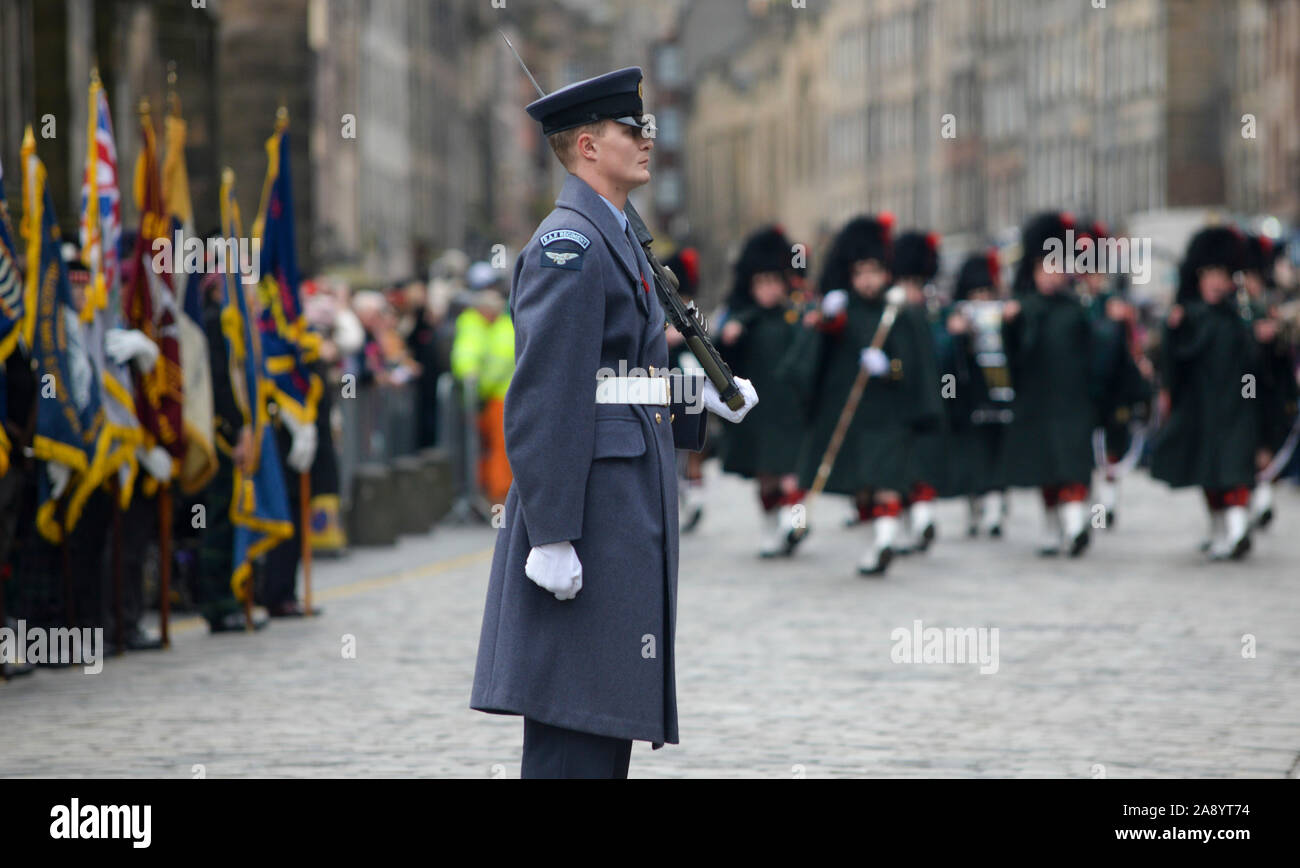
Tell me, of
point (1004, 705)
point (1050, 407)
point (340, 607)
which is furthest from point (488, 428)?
point (1004, 705)

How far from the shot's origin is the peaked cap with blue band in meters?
6.16

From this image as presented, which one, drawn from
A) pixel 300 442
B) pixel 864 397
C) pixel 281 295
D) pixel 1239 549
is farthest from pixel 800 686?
pixel 1239 549

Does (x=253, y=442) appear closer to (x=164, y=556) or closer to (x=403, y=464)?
(x=164, y=556)

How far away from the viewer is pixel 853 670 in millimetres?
11789

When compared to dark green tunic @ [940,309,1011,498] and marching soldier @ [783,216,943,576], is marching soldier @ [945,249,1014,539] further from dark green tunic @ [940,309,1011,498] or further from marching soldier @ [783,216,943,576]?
marching soldier @ [783,216,943,576]

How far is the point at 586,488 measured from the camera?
6.10m

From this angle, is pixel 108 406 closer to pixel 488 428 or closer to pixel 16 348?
pixel 16 348

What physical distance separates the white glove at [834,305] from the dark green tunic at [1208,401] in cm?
A: 260

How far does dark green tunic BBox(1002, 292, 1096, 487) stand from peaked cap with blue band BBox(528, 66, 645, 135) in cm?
1232

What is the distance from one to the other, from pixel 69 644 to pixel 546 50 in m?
107

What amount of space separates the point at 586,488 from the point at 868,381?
36.9ft

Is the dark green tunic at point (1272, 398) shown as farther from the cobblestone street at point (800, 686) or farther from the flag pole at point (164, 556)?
the flag pole at point (164, 556)

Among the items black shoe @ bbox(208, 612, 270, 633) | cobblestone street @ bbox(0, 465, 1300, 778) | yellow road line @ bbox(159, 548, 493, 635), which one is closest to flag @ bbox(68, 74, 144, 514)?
cobblestone street @ bbox(0, 465, 1300, 778)

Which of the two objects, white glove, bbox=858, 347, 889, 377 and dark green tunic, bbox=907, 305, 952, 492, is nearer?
white glove, bbox=858, 347, 889, 377
